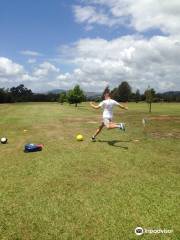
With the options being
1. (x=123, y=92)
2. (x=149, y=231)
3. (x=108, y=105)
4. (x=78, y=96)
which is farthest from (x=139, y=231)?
(x=123, y=92)

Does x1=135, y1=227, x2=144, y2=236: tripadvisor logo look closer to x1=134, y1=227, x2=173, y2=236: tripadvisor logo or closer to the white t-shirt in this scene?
x1=134, y1=227, x2=173, y2=236: tripadvisor logo

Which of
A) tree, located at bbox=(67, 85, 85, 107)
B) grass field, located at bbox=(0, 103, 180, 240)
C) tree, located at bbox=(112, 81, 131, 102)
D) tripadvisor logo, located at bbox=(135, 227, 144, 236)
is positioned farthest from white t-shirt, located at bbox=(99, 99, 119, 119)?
tree, located at bbox=(112, 81, 131, 102)

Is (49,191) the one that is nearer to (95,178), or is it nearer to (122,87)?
(95,178)

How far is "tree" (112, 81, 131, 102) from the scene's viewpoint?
167125mm

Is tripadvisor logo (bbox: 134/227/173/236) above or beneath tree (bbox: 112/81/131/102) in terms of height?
beneath

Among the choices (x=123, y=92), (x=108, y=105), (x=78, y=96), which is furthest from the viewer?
(x=123, y=92)

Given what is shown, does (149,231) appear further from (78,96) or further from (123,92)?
(123,92)

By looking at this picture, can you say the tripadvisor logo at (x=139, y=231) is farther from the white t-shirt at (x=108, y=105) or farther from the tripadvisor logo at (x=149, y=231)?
the white t-shirt at (x=108, y=105)

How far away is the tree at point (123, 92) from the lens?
16712 centimetres

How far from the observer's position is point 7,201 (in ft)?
24.5

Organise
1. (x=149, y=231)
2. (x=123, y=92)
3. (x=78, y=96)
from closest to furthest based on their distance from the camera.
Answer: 1. (x=149, y=231)
2. (x=78, y=96)
3. (x=123, y=92)

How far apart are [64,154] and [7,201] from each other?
207 inches

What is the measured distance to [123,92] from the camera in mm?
169125

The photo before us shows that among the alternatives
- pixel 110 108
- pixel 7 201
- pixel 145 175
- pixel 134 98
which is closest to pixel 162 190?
pixel 145 175
